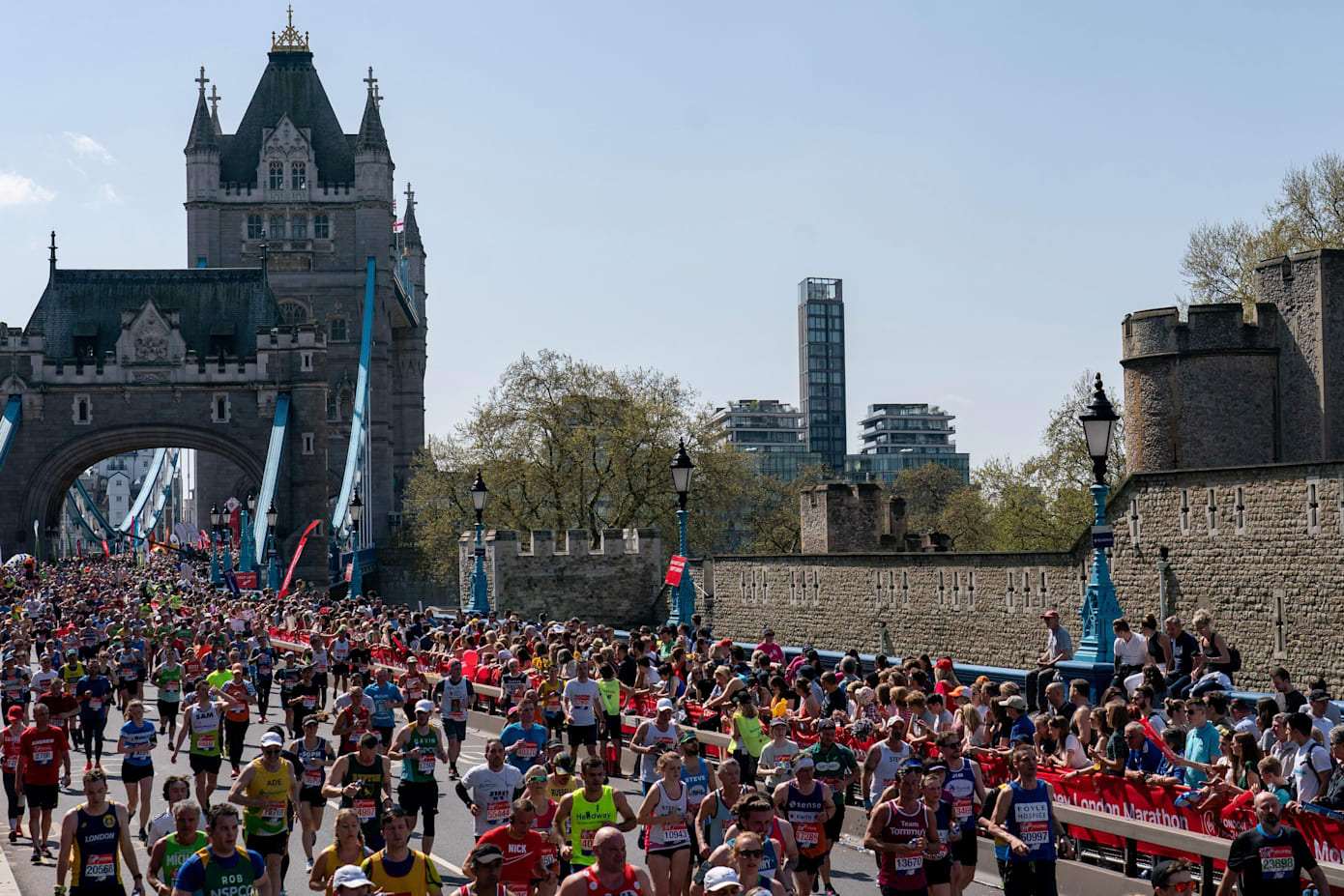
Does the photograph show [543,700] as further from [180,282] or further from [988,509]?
[180,282]

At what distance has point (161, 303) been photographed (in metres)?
75.7

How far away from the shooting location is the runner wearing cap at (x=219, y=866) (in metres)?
9.06

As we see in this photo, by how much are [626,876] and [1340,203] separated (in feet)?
137

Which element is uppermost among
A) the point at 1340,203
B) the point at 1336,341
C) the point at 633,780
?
the point at 1340,203

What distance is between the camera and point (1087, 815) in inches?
498

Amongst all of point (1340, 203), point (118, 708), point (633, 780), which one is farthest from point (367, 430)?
point (633, 780)

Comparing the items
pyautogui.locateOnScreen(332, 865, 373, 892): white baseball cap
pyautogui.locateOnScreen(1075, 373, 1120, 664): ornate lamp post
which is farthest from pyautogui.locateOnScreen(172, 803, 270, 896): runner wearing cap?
pyautogui.locateOnScreen(1075, 373, 1120, 664): ornate lamp post

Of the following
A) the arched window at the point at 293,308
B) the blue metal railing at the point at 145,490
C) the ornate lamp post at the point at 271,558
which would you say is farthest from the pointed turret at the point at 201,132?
the ornate lamp post at the point at 271,558

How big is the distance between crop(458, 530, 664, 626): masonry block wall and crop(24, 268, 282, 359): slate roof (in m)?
32.4

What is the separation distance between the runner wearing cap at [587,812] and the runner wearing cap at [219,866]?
2.26m

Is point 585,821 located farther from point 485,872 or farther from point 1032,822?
point 1032,822

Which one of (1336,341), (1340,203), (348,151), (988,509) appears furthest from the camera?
(348,151)

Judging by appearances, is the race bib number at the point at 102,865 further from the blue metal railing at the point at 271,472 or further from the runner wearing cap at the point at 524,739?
the blue metal railing at the point at 271,472

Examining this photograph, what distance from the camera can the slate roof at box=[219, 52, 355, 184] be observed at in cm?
9019
